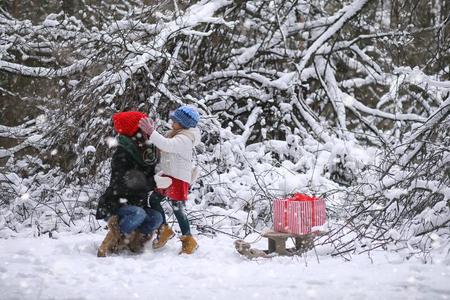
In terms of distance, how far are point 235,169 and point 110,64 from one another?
195 centimetres

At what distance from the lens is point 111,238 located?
16.4 ft

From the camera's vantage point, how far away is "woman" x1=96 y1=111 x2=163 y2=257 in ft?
16.6

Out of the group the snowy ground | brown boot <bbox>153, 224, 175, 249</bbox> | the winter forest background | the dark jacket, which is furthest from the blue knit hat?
the winter forest background

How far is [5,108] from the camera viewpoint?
9.52 m

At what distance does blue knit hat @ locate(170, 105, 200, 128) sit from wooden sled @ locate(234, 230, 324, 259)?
1.13 metres

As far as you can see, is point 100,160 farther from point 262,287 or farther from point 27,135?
point 262,287

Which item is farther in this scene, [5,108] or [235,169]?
[5,108]

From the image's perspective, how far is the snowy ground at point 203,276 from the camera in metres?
3.56

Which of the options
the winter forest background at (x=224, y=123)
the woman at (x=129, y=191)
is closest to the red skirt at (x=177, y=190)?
the woman at (x=129, y=191)

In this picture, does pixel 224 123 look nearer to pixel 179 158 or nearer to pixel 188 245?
pixel 179 158

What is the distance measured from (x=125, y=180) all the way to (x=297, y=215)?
1.48 metres

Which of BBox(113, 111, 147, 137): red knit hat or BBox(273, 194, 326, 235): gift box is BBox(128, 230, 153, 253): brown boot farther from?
BBox(273, 194, 326, 235): gift box

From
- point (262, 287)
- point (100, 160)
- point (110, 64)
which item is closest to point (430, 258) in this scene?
point (262, 287)

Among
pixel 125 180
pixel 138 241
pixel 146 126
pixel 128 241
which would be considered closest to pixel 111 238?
pixel 128 241
